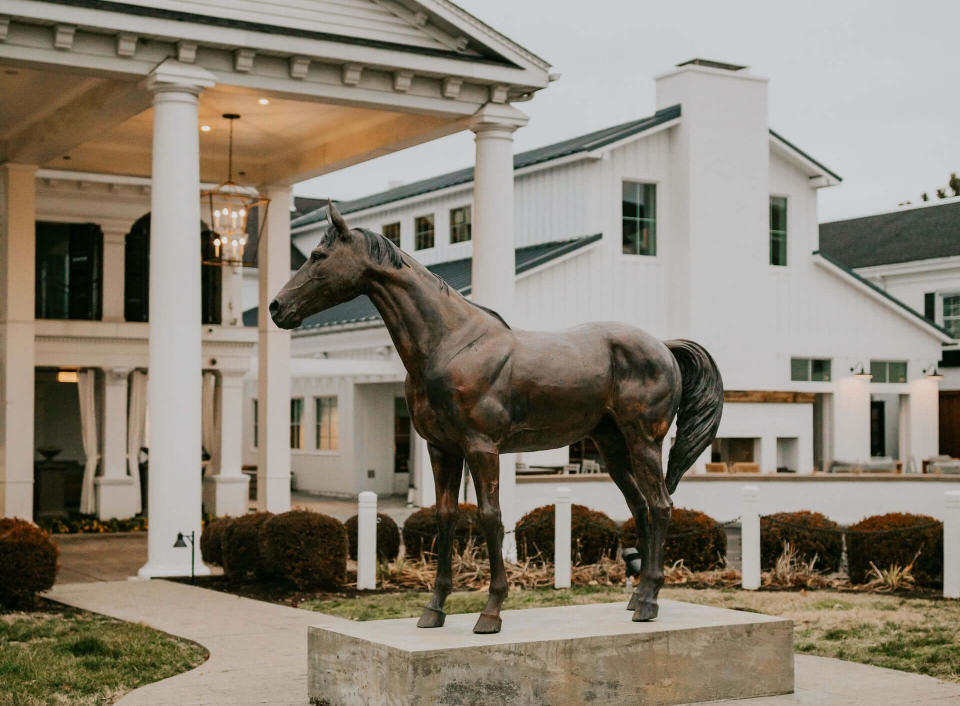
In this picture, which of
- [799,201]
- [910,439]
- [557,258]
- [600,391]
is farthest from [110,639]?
[910,439]

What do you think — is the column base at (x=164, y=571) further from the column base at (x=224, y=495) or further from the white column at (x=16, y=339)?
the column base at (x=224, y=495)

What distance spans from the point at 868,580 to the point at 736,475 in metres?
8.39

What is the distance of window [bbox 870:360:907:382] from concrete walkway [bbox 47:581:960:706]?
23230 mm

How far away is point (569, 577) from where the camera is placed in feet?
49.3

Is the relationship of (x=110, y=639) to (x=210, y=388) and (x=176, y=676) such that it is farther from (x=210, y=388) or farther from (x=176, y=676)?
(x=210, y=388)

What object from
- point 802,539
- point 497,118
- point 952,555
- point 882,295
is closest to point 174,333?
point 497,118

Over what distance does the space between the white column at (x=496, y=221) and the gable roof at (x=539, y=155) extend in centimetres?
1054

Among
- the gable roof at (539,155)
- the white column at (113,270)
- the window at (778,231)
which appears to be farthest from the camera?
the window at (778,231)

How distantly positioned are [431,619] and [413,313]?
192cm

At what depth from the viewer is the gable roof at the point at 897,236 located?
36.3m

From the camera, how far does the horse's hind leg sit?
860 cm

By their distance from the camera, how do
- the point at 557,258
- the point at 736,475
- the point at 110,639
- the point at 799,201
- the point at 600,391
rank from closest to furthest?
the point at 600,391 → the point at 110,639 → the point at 736,475 → the point at 557,258 → the point at 799,201

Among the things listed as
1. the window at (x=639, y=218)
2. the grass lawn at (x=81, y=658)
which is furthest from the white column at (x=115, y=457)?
the window at (x=639, y=218)

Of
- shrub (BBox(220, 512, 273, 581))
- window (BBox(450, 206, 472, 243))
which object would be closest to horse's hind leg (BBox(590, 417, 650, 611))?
shrub (BBox(220, 512, 273, 581))
